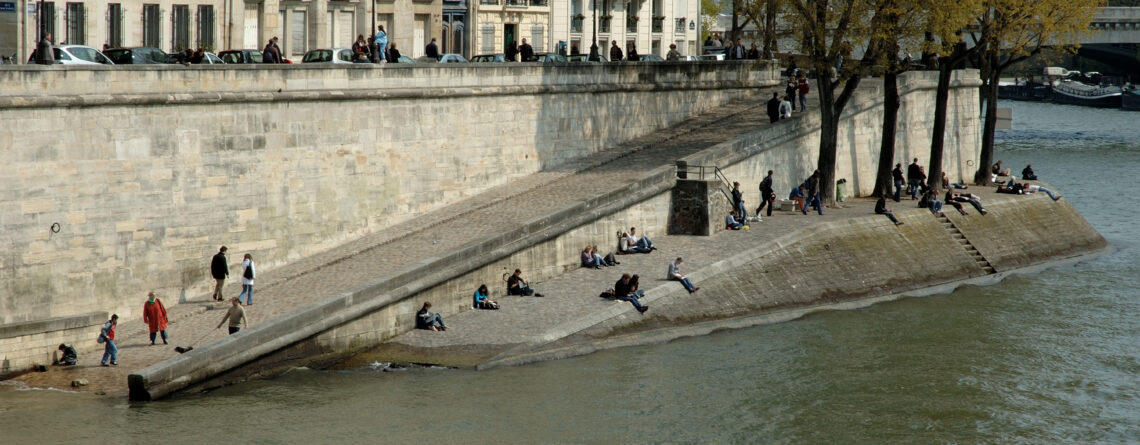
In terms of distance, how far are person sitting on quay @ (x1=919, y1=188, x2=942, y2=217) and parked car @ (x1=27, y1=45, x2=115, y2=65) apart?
71.7ft

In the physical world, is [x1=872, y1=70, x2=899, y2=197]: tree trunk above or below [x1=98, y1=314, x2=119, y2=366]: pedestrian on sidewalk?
above

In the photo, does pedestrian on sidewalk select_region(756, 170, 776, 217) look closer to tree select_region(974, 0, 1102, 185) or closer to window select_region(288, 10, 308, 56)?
tree select_region(974, 0, 1102, 185)

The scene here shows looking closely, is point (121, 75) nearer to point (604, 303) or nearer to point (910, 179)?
point (604, 303)

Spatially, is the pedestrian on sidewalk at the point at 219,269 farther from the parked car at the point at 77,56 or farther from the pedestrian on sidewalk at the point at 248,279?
the parked car at the point at 77,56

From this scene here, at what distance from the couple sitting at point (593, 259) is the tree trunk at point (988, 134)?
1737cm

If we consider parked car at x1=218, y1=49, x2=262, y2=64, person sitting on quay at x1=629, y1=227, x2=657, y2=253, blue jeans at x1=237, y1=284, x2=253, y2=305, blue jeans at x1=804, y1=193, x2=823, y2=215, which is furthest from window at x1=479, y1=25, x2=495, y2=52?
blue jeans at x1=237, y1=284, x2=253, y2=305

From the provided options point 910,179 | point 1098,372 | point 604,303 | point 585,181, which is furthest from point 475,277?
point 910,179

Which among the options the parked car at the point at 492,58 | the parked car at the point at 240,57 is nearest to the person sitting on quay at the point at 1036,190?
the parked car at the point at 492,58

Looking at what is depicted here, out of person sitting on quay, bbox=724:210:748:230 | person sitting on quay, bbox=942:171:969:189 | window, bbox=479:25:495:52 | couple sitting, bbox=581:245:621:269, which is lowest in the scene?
couple sitting, bbox=581:245:621:269

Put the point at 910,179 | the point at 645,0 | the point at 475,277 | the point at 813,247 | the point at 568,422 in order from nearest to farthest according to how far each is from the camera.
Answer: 1. the point at 568,422
2. the point at 475,277
3. the point at 813,247
4. the point at 910,179
5. the point at 645,0

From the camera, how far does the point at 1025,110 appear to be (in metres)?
103

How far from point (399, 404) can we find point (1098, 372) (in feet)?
43.8

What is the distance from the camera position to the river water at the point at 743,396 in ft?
74.9

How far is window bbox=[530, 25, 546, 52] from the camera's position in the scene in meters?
57.5
